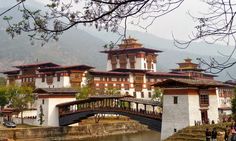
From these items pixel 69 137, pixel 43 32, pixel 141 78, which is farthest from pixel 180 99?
pixel 141 78

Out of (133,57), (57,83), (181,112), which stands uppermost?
(133,57)

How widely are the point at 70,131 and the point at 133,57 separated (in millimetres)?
32744

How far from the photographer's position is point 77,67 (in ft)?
200

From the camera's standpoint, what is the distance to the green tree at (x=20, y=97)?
172ft

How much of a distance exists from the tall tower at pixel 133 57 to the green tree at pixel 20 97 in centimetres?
2146

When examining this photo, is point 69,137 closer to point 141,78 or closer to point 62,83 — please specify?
point 62,83

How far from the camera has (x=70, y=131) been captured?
44688 millimetres

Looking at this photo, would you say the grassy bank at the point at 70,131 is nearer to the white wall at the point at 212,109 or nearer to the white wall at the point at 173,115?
the white wall at the point at 173,115

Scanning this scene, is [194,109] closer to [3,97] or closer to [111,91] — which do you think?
[111,91]

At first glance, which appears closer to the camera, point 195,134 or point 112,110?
point 195,134

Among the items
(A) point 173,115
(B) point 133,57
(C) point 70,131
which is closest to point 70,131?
(C) point 70,131

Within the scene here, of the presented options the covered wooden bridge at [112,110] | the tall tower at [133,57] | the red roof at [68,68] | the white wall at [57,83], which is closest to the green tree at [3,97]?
the white wall at [57,83]

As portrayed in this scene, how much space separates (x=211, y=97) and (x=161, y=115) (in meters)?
4.48

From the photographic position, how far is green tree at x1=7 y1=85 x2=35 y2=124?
2069 inches
